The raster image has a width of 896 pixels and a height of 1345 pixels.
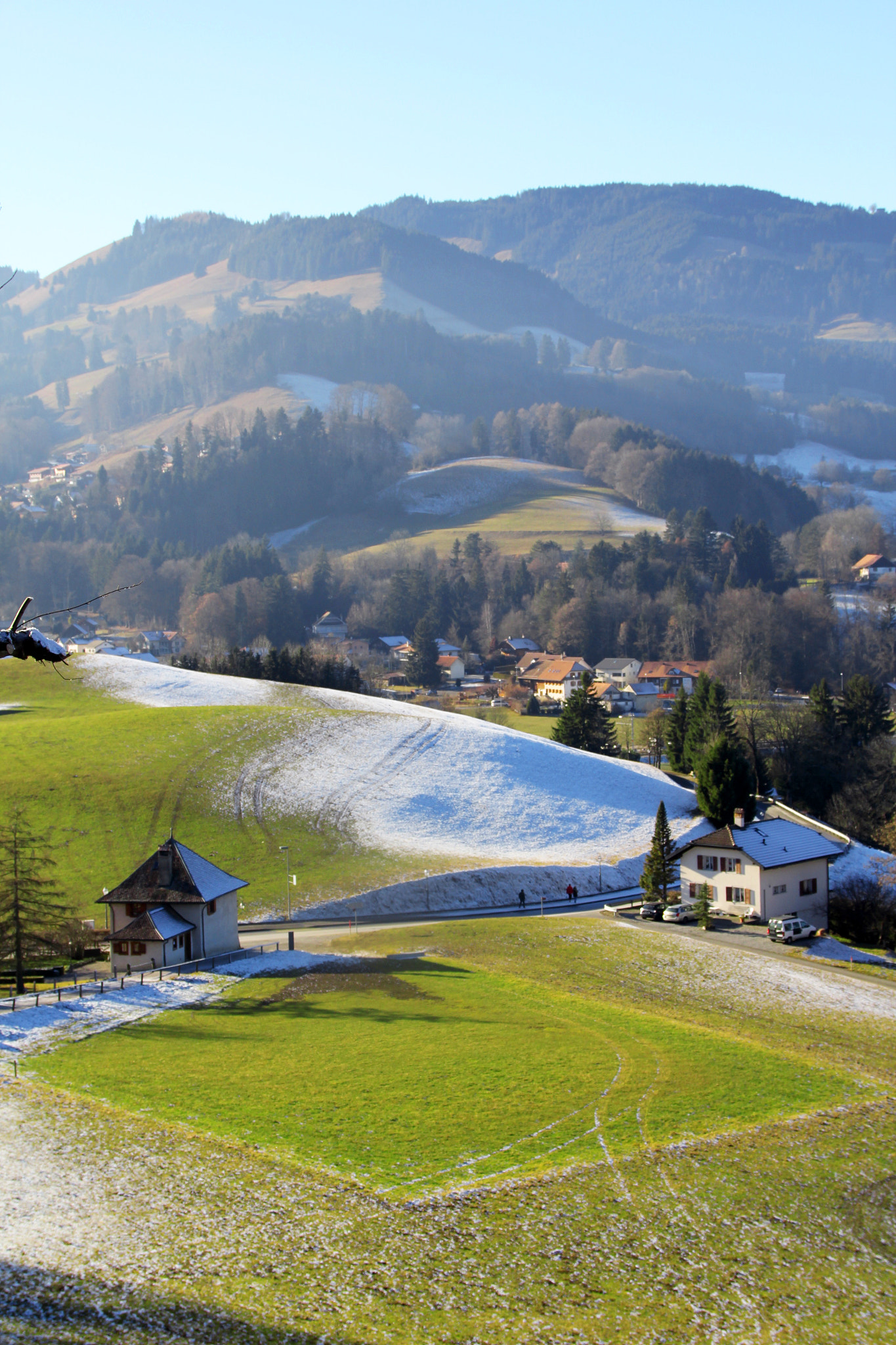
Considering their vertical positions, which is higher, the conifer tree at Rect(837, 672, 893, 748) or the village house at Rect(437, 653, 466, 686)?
the village house at Rect(437, 653, 466, 686)

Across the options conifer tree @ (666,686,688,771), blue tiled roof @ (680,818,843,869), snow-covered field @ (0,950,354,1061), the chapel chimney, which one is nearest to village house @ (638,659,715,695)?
conifer tree @ (666,686,688,771)

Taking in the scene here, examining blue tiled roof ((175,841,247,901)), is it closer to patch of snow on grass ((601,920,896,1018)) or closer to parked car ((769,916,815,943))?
patch of snow on grass ((601,920,896,1018))

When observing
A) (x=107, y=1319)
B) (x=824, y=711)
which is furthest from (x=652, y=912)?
(x=824, y=711)

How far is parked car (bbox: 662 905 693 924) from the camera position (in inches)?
2099

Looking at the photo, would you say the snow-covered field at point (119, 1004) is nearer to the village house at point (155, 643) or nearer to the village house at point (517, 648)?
the village house at point (517, 648)

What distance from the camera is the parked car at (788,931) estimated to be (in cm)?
4950

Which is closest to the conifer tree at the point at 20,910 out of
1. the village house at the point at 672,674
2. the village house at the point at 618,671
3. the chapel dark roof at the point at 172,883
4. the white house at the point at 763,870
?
the chapel dark roof at the point at 172,883

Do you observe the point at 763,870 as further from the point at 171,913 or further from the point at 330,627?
the point at 330,627

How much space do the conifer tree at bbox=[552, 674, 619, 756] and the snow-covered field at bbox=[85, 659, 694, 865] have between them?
8.08 meters

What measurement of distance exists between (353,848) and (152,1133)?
36359 millimetres

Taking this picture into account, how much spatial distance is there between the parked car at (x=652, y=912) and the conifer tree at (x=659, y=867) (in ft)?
9.08

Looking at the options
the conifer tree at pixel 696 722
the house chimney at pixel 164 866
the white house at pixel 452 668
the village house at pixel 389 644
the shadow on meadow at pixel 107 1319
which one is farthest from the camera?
the village house at pixel 389 644

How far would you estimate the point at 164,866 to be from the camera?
4659 centimetres

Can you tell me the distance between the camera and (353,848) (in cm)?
6112
